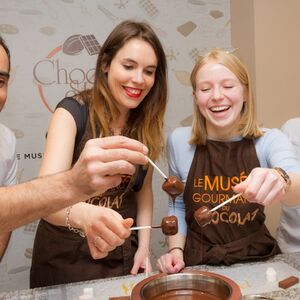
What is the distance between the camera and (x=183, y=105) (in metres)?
3.03

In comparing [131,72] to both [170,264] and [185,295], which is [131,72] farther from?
[185,295]

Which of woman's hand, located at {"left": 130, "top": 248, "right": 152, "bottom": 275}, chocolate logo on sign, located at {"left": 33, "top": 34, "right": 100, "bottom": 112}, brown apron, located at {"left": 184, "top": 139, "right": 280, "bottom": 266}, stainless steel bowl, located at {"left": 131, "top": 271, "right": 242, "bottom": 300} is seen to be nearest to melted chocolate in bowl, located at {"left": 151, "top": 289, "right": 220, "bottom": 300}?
stainless steel bowl, located at {"left": 131, "top": 271, "right": 242, "bottom": 300}

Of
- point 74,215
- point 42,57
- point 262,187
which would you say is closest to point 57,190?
point 74,215

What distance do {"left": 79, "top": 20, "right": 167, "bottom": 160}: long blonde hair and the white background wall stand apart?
0.92 metres

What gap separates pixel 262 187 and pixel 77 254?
2.87 feet

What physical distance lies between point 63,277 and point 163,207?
1421 millimetres

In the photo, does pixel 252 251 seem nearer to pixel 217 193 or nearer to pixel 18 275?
pixel 217 193

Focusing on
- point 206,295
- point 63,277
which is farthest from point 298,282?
point 63,277

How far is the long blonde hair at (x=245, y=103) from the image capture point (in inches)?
68.2

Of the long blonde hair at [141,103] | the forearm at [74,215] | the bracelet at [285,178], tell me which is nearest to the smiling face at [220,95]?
the long blonde hair at [141,103]

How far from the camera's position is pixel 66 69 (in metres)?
2.76

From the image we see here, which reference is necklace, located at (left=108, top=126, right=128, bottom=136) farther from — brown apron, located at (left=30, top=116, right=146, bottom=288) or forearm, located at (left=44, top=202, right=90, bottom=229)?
forearm, located at (left=44, top=202, right=90, bottom=229)

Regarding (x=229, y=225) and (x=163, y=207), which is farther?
(x=163, y=207)

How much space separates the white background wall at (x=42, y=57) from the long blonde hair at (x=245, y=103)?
100cm
